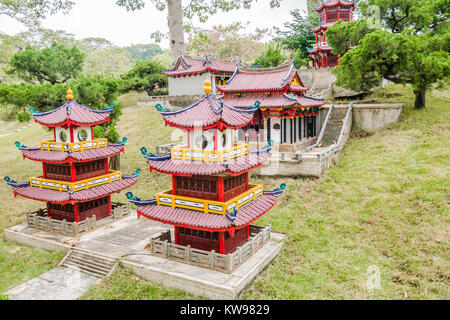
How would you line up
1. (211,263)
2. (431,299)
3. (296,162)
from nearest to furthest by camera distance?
(431,299)
(211,263)
(296,162)

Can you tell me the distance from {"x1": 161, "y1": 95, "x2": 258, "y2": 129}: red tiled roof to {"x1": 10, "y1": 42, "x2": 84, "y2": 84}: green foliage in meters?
25.8

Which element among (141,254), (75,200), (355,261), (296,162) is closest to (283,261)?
(355,261)

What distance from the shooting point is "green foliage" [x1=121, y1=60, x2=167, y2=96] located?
45.5 m

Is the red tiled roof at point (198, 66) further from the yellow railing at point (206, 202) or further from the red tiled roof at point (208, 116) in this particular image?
the yellow railing at point (206, 202)

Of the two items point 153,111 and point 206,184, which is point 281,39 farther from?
point 206,184

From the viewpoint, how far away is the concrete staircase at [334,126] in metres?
27.3

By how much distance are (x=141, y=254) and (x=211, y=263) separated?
3.59 metres

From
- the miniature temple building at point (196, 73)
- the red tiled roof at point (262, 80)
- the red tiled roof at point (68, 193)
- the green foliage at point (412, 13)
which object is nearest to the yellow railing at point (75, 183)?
the red tiled roof at point (68, 193)

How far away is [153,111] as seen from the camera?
135ft

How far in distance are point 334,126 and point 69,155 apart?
2030cm

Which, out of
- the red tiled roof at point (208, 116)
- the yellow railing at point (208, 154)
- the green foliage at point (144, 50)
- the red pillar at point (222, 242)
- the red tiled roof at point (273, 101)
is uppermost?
the green foliage at point (144, 50)

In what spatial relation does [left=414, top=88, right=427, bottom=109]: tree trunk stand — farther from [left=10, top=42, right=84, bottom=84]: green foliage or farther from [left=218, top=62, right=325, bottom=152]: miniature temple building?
[left=10, top=42, right=84, bottom=84]: green foliage

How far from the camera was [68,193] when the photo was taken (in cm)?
1722

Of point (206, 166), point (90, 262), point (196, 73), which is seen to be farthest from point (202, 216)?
point (196, 73)
